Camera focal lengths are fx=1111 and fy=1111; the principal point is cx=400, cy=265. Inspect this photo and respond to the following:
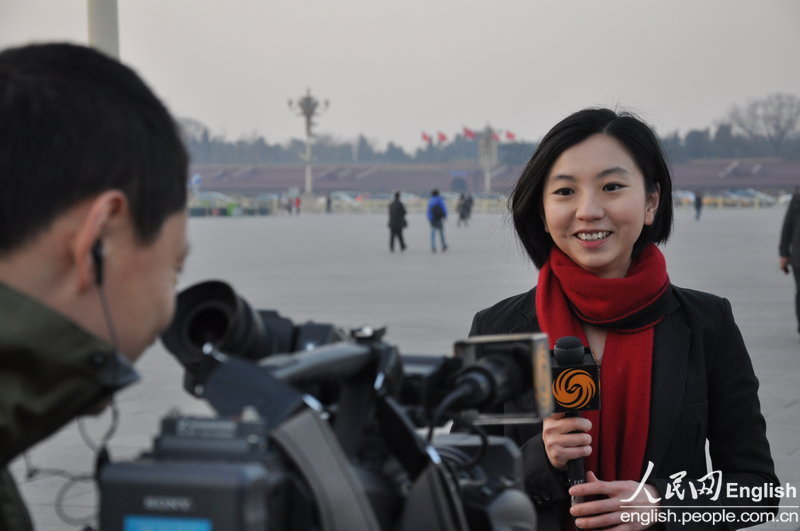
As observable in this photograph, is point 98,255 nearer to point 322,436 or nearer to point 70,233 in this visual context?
point 70,233

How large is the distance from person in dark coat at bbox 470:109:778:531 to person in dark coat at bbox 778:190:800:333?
312 inches

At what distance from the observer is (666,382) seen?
2330 mm

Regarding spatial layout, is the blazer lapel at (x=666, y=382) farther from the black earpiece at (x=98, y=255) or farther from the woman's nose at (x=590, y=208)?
the black earpiece at (x=98, y=255)

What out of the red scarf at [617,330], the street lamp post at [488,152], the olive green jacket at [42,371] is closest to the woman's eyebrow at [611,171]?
the red scarf at [617,330]

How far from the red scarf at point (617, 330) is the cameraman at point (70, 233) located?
1.44 metres

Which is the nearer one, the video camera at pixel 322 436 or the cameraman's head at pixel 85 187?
the video camera at pixel 322 436

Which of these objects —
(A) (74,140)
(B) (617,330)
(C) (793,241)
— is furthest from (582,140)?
(C) (793,241)

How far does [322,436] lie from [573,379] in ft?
3.89

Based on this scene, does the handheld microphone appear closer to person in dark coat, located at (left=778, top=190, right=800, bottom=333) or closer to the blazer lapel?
the blazer lapel

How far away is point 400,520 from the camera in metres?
1.09

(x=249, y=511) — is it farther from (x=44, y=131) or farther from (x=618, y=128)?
(x=618, y=128)

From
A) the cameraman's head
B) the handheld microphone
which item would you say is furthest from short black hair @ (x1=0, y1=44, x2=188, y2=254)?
the handheld microphone

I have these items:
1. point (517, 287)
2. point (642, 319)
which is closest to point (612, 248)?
point (642, 319)

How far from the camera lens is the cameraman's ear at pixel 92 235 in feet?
3.27
